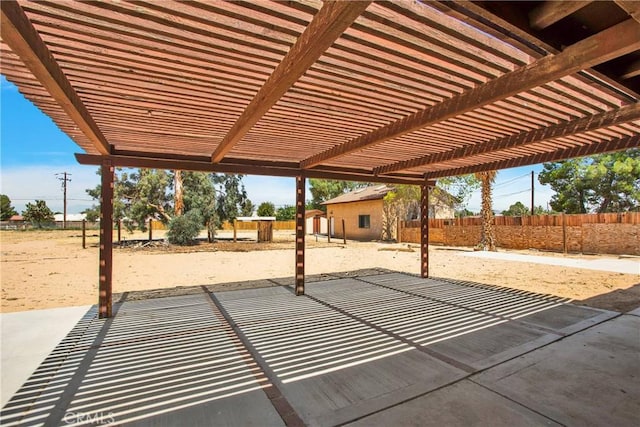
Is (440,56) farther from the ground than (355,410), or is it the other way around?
(440,56)

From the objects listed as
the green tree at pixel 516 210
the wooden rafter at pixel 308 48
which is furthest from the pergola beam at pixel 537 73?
the green tree at pixel 516 210

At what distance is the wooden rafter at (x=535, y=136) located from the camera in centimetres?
345

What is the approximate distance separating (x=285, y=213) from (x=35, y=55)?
165ft

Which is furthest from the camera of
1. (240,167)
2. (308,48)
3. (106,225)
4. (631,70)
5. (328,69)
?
(240,167)

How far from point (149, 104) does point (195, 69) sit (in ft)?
3.54

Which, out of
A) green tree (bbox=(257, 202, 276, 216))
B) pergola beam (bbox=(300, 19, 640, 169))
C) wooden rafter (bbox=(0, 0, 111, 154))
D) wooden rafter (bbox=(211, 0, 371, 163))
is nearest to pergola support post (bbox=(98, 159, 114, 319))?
wooden rafter (bbox=(0, 0, 111, 154))

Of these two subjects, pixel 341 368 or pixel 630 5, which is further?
pixel 341 368

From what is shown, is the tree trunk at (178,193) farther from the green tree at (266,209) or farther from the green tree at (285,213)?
the green tree at (266,209)

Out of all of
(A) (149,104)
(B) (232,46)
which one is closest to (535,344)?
(B) (232,46)

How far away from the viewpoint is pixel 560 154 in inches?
214

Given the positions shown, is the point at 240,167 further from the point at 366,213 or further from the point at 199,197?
the point at 366,213

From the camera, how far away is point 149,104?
3385mm

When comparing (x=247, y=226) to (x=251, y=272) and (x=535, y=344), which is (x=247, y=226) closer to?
(x=251, y=272)

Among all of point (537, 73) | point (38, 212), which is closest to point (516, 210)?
point (537, 73)
